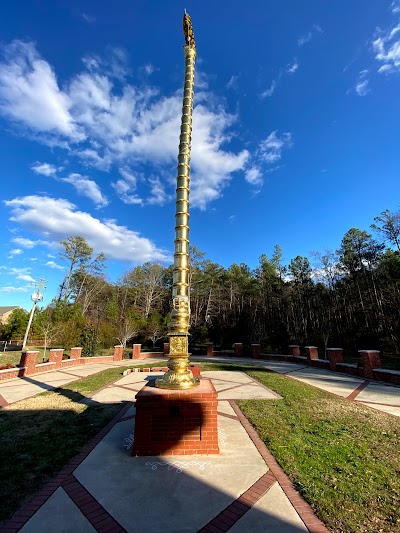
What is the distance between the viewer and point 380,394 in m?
8.96

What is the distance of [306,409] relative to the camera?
7.20m

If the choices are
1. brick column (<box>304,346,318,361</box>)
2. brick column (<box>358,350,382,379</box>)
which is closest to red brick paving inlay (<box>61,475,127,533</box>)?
brick column (<box>358,350,382,379</box>)

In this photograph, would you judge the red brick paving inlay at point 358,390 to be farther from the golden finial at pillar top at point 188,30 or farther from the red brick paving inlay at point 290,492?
the golden finial at pillar top at point 188,30

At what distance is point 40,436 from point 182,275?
14.1ft

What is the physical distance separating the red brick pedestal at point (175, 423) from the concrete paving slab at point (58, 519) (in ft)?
4.63

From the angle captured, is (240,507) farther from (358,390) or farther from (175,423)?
(358,390)

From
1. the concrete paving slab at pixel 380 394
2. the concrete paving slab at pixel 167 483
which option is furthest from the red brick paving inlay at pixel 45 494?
the concrete paving slab at pixel 380 394

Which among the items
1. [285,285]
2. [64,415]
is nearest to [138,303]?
[285,285]

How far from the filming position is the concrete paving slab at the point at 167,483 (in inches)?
117

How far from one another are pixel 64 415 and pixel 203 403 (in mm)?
4355

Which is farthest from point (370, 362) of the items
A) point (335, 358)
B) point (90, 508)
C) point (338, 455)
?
point (90, 508)

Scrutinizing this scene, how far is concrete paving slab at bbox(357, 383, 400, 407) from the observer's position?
823 cm

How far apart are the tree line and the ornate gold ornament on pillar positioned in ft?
59.5

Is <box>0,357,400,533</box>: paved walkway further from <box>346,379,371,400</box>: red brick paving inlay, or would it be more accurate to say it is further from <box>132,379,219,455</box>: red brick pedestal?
<box>346,379,371,400</box>: red brick paving inlay
